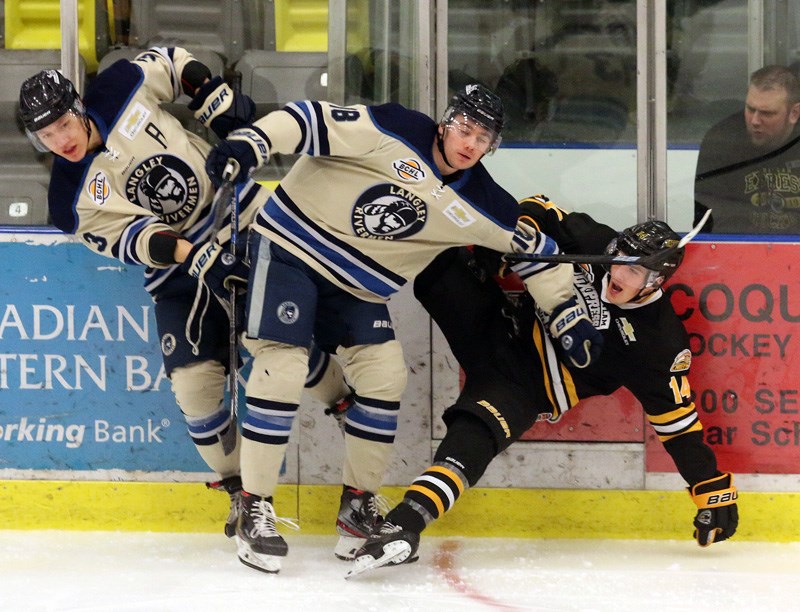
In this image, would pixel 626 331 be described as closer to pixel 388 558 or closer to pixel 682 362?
pixel 682 362

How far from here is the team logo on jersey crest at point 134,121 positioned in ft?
9.35

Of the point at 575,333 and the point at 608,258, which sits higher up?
the point at 608,258

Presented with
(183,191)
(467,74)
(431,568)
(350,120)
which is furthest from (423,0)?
(431,568)

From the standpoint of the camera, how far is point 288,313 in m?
2.69

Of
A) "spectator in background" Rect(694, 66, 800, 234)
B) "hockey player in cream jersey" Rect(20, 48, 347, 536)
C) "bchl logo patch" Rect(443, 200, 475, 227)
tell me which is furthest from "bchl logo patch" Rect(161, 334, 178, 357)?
"spectator in background" Rect(694, 66, 800, 234)

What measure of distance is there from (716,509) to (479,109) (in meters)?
1.22

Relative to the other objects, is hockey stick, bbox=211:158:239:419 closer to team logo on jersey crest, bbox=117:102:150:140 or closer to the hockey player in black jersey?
team logo on jersey crest, bbox=117:102:150:140

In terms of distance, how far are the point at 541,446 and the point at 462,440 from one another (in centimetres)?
46

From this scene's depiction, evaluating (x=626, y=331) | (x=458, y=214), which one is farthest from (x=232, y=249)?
(x=626, y=331)

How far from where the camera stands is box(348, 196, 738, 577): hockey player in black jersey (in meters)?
2.84

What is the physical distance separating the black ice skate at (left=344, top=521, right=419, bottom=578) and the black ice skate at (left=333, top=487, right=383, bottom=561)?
237 millimetres

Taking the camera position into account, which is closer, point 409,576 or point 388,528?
point 388,528

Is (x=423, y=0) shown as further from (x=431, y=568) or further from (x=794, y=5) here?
(x=431, y=568)

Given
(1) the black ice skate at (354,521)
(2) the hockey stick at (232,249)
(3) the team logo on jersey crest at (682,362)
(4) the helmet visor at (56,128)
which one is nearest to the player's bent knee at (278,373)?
(2) the hockey stick at (232,249)
